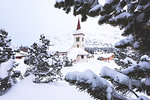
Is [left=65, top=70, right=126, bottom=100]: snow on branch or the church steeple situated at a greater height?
the church steeple

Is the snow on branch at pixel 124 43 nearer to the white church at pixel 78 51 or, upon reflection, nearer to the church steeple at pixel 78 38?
the white church at pixel 78 51

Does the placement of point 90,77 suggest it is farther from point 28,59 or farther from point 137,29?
point 28,59

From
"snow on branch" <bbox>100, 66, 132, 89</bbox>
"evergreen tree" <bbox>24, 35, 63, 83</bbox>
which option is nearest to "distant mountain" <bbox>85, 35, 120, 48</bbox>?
"evergreen tree" <bbox>24, 35, 63, 83</bbox>

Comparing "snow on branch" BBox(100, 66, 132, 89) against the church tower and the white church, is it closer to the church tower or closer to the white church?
the white church

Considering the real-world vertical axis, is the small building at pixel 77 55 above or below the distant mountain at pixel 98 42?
below

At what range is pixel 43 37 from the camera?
9688 millimetres

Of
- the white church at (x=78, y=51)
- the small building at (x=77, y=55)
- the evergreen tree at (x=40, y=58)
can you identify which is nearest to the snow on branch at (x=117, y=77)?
the evergreen tree at (x=40, y=58)

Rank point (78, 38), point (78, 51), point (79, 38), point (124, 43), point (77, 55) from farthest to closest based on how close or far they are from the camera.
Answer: point (78, 38), point (79, 38), point (78, 51), point (77, 55), point (124, 43)

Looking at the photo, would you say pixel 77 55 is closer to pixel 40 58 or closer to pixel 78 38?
pixel 78 38

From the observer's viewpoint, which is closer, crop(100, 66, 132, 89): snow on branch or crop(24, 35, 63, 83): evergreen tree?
crop(100, 66, 132, 89): snow on branch

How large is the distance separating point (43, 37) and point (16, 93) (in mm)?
5137

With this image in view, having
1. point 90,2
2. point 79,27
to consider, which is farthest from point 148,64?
point 79,27

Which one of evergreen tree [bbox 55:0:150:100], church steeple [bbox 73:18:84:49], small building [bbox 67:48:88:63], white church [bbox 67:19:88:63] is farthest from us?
church steeple [bbox 73:18:84:49]

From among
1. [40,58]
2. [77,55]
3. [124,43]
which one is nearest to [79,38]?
[77,55]
